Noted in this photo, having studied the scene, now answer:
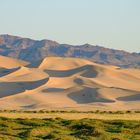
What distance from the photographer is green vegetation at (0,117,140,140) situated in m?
24.0

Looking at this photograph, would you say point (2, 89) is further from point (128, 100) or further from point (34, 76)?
point (128, 100)

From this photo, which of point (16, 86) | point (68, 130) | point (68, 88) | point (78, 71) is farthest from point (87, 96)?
point (68, 130)

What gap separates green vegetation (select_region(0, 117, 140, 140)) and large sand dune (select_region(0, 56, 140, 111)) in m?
30.4

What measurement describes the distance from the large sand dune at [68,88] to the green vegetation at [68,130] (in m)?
30.4

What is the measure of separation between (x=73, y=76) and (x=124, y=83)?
9.27 m

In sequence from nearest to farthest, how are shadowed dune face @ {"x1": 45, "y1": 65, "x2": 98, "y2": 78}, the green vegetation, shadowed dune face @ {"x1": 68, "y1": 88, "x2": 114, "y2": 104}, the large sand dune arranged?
the green vegetation, the large sand dune, shadowed dune face @ {"x1": 68, "y1": 88, "x2": 114, "y2": 104}, shadowed dune face @ {"x1": 45, "y1": 65, "x2": 98, "y2": 78}

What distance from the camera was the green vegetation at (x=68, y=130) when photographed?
24031mm

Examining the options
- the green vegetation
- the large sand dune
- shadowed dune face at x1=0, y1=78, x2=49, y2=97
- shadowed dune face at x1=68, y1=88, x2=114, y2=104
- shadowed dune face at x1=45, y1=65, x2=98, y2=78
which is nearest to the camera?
the green vegetation

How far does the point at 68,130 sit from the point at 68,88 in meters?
64.0

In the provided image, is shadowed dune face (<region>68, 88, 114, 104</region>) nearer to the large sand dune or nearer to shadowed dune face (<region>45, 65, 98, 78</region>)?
the large sand dune

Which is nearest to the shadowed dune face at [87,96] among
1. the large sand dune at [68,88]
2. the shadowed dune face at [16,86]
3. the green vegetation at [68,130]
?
the large sand dune at [68,88]

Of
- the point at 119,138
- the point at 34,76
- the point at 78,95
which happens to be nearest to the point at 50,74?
the point at 34,76

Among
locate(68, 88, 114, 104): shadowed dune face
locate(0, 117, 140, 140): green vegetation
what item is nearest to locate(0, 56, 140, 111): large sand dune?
locate(68, 88, 114, 104): shadowed dune face

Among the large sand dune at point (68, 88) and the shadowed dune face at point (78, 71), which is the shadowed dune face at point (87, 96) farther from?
the shadowed dune face at point (78, 71)
